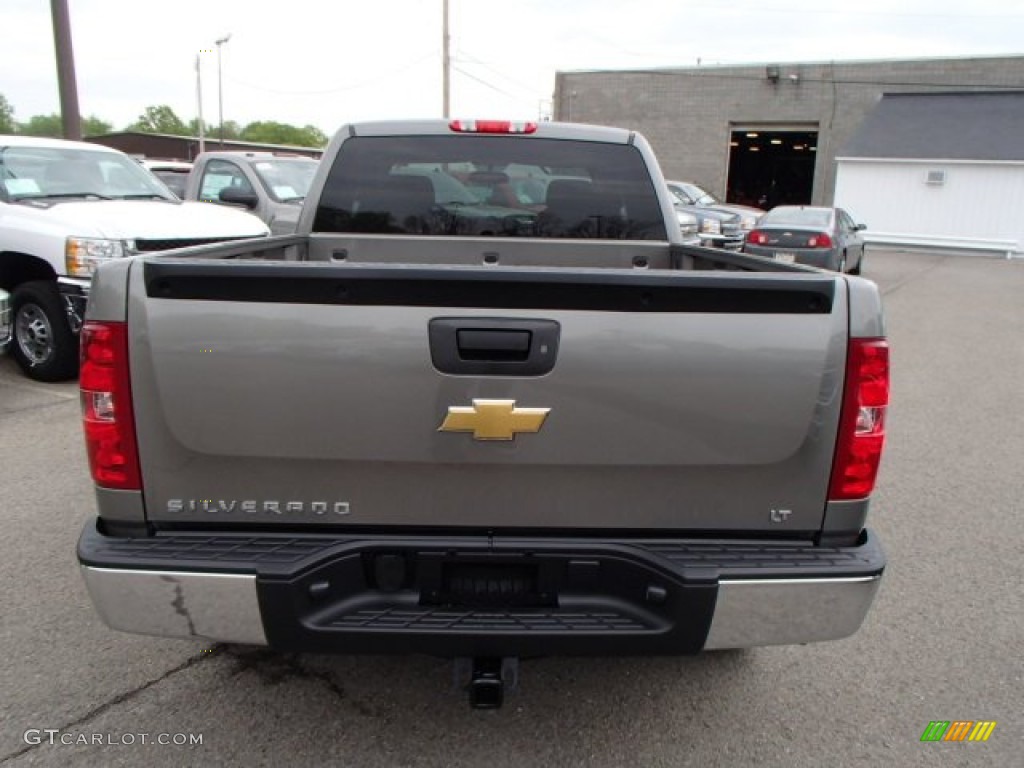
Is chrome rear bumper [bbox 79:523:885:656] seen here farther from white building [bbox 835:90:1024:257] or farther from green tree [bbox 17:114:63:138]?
green tree [bbox 17:114:63:138]

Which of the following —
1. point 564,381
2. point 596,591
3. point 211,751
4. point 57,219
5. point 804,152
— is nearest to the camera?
point 564,381

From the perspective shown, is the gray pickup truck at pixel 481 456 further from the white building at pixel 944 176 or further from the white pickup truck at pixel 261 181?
the white building at pixel 944 176

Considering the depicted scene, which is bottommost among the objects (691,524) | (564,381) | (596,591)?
(596,591)

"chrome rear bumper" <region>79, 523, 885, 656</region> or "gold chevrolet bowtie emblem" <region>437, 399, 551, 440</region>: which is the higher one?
"gold chevrolet bowtie emblem" <region>437, 399, 551, 440</region>

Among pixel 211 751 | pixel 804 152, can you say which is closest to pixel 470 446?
pixel 211 751

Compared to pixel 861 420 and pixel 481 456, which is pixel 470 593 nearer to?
pixel 481 456

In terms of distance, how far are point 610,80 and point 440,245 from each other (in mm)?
37532

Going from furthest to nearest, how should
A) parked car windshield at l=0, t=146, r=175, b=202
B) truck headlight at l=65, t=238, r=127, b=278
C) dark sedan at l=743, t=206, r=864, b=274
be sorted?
dark sedan at l=743, t=206, r=864, b=274 → parked car windshield at l=0, t=146, r=175, b=202 → truck headlight at l=65, t=238, r=127, b=278

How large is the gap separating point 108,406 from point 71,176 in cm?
690

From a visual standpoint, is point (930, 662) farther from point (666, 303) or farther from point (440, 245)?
point (440, 245)

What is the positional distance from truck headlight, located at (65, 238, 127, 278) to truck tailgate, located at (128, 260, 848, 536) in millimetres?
5083

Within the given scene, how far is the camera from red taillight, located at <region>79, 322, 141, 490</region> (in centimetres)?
219

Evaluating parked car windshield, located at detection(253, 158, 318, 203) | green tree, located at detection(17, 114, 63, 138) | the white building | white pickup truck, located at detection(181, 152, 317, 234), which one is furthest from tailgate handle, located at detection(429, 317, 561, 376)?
green tree, located at detection(17, 114, 63, 138)

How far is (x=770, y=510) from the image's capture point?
2332 millimetres
